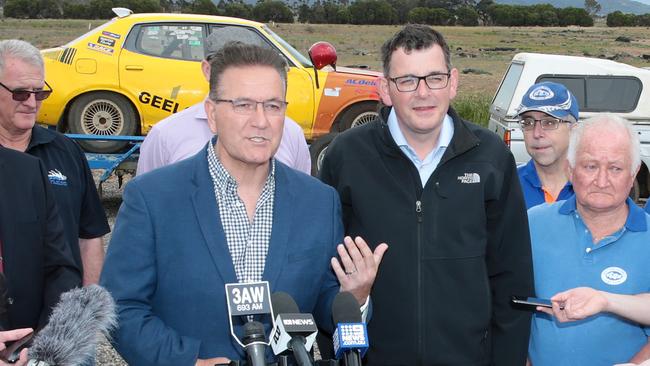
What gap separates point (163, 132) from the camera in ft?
→ 12.9

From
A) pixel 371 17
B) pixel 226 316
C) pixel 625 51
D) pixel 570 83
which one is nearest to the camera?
pixel 226 316

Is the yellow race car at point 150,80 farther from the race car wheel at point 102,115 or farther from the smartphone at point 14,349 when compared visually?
the smartphone at point 14,349

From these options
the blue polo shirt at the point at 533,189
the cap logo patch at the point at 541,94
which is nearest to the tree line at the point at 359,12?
the cap logo patch at the point at 541,94

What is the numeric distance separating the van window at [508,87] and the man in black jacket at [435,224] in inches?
284

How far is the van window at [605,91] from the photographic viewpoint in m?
10.6

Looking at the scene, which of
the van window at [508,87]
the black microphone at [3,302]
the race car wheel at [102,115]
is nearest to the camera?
the black microphone at [3,302]

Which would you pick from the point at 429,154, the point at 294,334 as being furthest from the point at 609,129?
the point at 294,334

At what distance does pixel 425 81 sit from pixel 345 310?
1291 millimetres

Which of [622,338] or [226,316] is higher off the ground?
[226,316]

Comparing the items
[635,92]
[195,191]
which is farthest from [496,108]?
[195,191]

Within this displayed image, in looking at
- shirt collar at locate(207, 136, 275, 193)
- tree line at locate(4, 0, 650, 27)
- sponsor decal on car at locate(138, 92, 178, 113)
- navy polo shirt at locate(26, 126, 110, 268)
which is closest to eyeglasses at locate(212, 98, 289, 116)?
shirt collar at locate(207, 136, 275, 193)

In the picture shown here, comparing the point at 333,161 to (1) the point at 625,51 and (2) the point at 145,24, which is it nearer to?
(2) the point at 145,24

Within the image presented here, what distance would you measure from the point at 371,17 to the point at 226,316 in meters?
72.2

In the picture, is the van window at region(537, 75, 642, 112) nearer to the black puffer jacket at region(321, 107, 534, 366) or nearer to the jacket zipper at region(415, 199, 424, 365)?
the black puffer jacket at region(321, 107, 534, 366)
